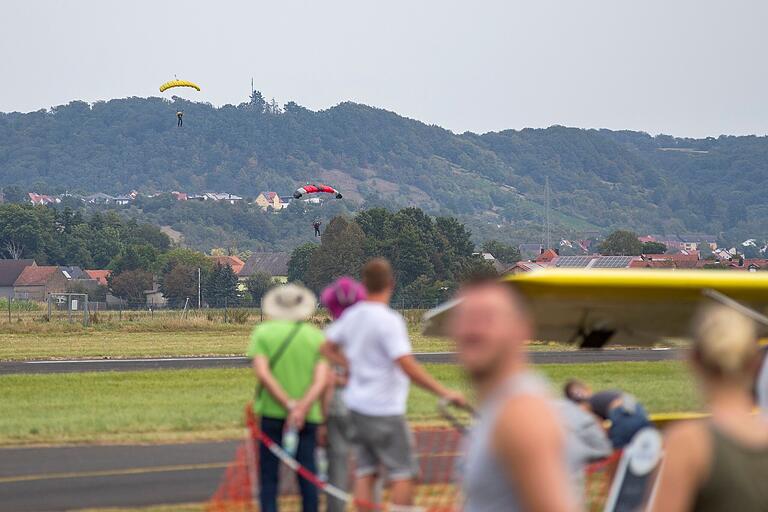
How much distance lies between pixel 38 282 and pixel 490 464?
149661 millimetres

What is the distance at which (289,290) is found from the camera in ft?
30.1

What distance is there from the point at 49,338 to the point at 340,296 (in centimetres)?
3684

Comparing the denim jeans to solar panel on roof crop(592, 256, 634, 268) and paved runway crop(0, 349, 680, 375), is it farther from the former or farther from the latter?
solar panel on roof crop(592, 256, 634, 268)

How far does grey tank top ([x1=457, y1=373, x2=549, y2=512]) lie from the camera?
3.55 meters

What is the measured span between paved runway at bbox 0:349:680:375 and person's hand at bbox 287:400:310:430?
2066 centimetres

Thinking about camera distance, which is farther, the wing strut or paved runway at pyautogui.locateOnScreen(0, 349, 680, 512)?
paved runway at pyautogui.locateOnScreen(0, 349, 680, 512)

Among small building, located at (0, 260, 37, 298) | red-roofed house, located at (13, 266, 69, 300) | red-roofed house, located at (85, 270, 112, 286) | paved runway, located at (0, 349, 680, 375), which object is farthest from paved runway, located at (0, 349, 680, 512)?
small building, located at (0, 260, 37, 298)

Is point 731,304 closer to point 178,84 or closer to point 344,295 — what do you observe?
point 344,295

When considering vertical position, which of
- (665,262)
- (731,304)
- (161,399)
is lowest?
(161,399)

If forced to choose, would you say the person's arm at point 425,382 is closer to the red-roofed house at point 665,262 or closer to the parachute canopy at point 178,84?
the parachute canopy at point 178,84

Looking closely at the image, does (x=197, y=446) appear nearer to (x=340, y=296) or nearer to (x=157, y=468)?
(x=157, y=468)

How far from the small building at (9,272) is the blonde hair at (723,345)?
14952 centimetres

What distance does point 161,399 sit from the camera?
21672 mm

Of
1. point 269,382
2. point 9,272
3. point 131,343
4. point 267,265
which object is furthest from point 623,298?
point 267,265
